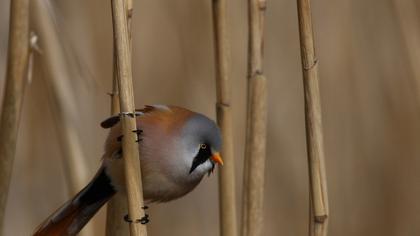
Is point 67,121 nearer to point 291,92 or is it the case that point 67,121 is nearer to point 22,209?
point 22,209

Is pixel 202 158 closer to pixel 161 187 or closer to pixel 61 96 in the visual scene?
pixel 161 187

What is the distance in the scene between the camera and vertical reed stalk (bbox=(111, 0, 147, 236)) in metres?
1.36

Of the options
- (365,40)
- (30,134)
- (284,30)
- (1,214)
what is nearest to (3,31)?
(30,134)

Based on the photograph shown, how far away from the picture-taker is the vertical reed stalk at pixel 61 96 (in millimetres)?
1920

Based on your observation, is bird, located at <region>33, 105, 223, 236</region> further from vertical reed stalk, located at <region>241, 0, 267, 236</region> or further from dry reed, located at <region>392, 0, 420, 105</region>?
dry reed, located at <region>392, 0, 420, 105</region>

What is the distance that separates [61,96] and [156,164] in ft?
1.32

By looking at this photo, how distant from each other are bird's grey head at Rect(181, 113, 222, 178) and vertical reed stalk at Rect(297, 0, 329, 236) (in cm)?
29

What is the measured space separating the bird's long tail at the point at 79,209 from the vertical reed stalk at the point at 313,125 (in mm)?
542

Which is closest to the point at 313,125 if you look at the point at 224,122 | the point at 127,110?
the point at 224,122

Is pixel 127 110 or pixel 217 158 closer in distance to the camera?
pixel 127 110

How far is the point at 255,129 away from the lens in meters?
1.64

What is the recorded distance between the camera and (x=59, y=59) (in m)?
1.96

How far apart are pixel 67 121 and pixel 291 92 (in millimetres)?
1061

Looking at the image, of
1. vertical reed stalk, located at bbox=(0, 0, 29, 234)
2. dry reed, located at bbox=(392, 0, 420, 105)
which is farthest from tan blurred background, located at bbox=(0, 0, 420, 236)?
vertical reed stalk, located at bbox=(0, 0, 29, 234)
